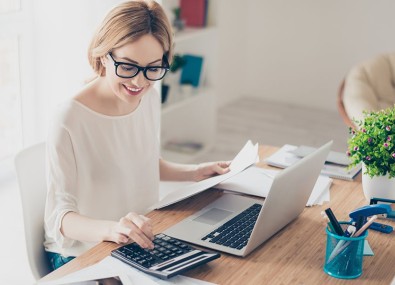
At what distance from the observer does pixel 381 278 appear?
1.61 m

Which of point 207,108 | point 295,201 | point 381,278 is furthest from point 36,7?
point 381,278

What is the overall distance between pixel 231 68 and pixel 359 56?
3.46 feet

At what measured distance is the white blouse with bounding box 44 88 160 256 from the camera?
1.87 metres

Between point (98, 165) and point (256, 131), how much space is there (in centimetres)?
335

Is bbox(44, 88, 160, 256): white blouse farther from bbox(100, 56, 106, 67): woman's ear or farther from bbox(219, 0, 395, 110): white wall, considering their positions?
bbox(219, 0, 395, 110): white wall

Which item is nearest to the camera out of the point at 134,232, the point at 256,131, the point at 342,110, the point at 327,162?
the point at 134,232

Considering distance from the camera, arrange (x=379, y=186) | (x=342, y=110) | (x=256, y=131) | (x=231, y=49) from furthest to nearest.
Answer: (x=231, y=49) → (x=256, y=131) → (x=342, y=110) → (x=379, y=186)

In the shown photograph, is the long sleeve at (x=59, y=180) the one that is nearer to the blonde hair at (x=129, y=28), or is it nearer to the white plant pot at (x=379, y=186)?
the blonde hair at (x=129, y=28)

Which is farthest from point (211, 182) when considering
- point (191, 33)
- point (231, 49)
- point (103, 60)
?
point (231, 49)

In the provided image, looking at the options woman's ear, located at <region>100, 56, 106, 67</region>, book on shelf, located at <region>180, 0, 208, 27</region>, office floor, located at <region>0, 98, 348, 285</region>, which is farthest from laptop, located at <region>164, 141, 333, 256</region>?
book on shelf, located at <region>180, 0, 208, 27</region>

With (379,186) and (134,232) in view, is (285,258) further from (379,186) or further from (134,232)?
(379,186)

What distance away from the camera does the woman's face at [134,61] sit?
72.1 inches

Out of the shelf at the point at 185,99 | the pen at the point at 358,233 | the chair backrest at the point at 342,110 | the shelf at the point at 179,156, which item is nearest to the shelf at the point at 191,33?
the shelf at the point at 185,99

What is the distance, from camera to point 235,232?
1810 millimetres
